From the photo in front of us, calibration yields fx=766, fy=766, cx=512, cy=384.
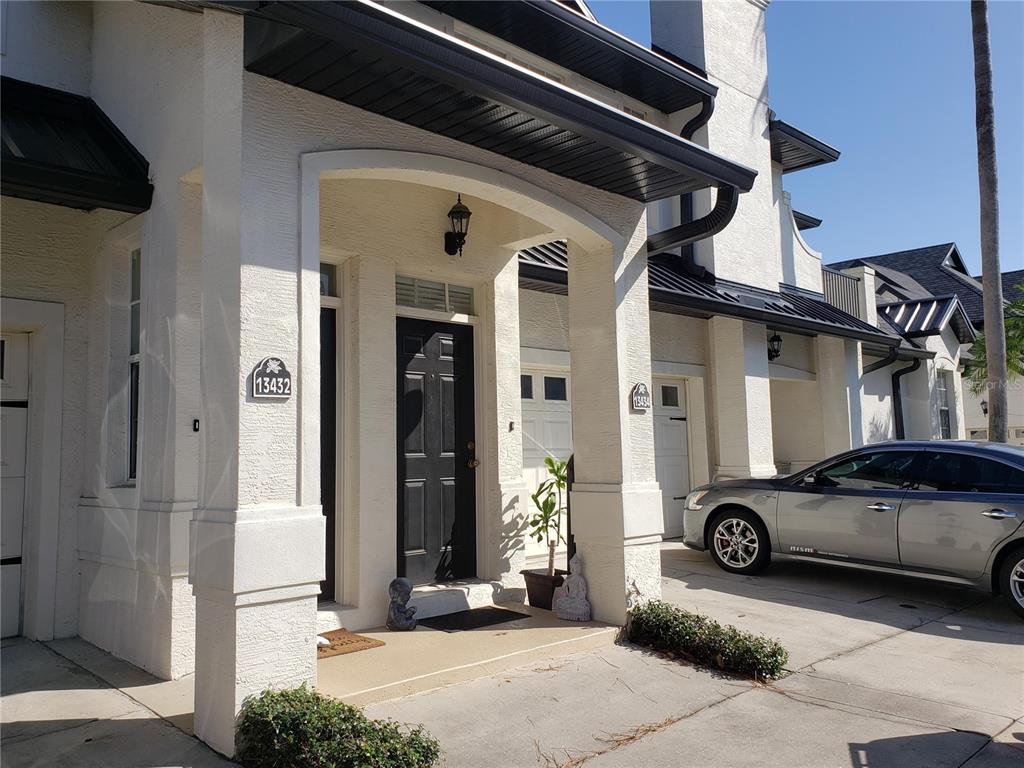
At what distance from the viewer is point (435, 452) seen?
261 inches

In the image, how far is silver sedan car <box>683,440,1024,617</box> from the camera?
6613 mm

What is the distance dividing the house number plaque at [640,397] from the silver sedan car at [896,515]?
104 inches

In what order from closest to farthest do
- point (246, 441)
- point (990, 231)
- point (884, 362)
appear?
point (246, 441) < point (990, 231) < point (884, 362)

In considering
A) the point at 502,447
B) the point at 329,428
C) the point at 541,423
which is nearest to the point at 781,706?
the point at 502,447

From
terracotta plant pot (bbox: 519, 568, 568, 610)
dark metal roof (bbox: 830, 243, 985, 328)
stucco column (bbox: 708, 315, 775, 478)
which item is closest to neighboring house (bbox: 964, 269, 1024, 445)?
dark metal roof (bbox: 830, 243, 985, 328)

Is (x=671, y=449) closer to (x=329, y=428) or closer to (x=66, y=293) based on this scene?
(x=329, y=428)

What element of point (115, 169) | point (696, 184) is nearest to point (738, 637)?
point (696, 184)

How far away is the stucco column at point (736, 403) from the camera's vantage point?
11109mm

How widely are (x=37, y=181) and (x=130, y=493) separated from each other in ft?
6.88

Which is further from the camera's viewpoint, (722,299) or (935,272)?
(935,272)

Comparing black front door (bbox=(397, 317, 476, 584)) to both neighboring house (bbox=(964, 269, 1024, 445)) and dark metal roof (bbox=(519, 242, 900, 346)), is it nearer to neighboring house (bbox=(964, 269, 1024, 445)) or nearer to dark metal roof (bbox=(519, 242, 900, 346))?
dark metal roof (bbox=(519, 242, 900, 346))

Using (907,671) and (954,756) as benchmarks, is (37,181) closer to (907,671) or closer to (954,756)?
(954,756)

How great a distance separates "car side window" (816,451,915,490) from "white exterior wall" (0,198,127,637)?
6.77m

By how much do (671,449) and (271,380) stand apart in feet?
26.2
